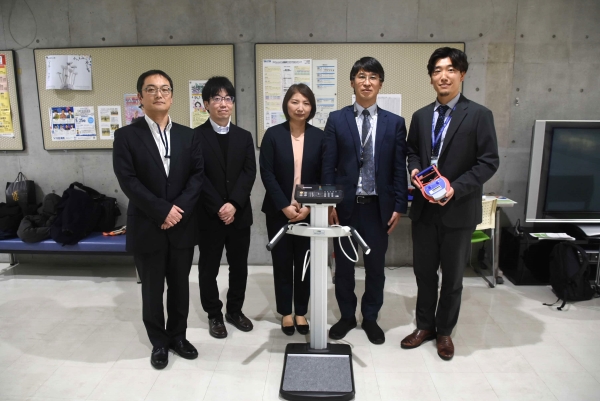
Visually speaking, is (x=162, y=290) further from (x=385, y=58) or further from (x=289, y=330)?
(x=385, y=58)

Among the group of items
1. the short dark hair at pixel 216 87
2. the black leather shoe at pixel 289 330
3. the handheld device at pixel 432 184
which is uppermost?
→ the short dark hair at pixel 216 87

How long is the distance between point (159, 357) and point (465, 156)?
6.78 feet

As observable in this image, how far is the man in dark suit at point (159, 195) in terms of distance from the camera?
2.18 m

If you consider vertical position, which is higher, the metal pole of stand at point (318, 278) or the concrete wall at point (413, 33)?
the concrete wall at point (413, 33)

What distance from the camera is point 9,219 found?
384cm

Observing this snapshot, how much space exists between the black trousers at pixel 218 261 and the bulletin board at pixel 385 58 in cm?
175

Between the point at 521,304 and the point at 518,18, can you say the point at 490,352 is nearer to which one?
the point at 521,304

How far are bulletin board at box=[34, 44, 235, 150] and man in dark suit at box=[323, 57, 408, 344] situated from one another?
68.4 inches

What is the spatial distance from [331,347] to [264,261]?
6.33 feet

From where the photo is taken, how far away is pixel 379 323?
9.53 ft

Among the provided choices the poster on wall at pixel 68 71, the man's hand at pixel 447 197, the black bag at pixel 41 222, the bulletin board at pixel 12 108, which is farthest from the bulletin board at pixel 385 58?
the bulletin board at pixel 12 108

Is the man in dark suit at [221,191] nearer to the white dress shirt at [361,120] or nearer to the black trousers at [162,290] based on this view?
the black trousers at [162,290]

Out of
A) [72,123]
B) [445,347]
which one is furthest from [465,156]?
[72,123]

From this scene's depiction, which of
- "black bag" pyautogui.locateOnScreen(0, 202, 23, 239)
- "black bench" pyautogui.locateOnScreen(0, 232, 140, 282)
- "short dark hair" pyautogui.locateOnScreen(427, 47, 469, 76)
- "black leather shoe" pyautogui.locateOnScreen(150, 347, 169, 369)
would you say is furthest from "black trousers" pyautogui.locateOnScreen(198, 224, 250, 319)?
"black bag" pyautogui.locateOnScreen(0, 202, 23, 239)
